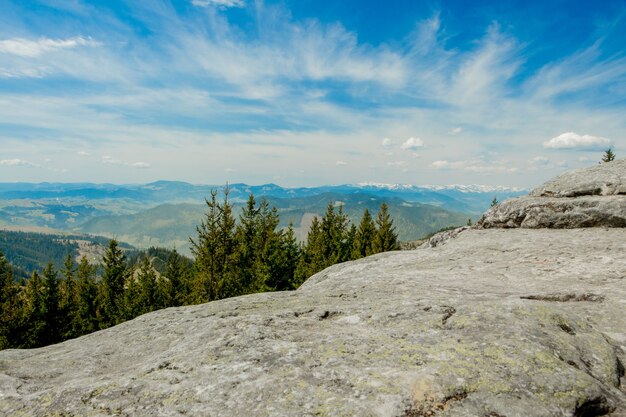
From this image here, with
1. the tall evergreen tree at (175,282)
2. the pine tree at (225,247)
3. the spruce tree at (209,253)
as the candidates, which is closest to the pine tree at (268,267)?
the pine tree at (225,247)

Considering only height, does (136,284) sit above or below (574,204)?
below

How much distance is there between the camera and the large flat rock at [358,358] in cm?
495

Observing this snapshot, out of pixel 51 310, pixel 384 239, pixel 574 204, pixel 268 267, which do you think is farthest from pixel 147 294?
pixel 574 204

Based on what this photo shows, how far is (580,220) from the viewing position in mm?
16250

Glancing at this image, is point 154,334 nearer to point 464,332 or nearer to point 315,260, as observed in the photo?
point 464,332

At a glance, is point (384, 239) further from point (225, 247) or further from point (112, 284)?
point (112, 284)

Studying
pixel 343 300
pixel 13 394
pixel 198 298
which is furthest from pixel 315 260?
pixel 13 394

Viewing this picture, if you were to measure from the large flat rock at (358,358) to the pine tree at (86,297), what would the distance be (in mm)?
55602

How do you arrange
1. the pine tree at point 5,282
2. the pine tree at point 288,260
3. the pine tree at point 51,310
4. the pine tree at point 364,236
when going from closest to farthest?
1. the pine tree at point 288,260
2. the pine tree at point 5,282
3. the pine tree at point 51,310
4. the pine tree at point 364,236

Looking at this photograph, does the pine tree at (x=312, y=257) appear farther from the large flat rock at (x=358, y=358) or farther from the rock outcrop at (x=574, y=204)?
the large flat rock at (x=358, y=358)

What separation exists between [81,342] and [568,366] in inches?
463

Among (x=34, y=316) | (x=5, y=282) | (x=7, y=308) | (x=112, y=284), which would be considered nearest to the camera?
(x=7, y=308)

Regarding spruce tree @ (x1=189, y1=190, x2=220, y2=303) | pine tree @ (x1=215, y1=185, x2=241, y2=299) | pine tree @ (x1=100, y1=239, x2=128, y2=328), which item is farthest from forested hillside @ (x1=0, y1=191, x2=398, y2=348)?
spruce tree @ (x1=189, y1=190, x2=220, y2=303)

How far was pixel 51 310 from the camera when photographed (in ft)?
179
